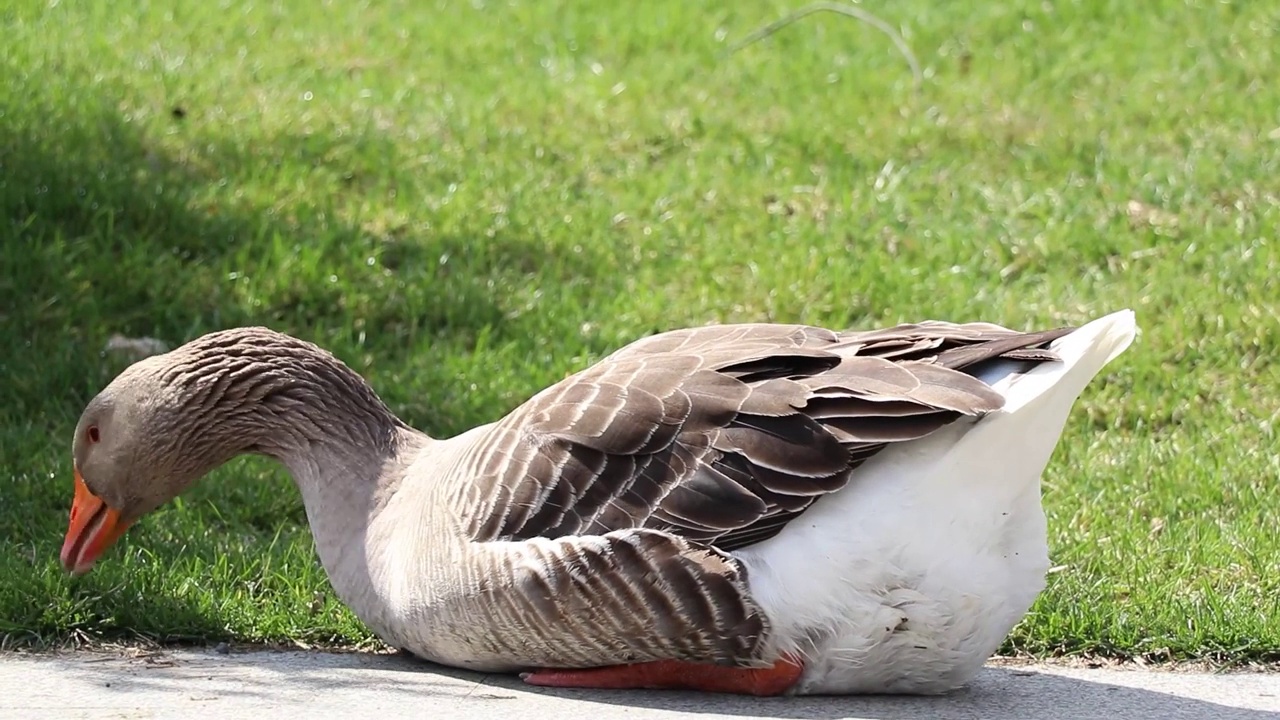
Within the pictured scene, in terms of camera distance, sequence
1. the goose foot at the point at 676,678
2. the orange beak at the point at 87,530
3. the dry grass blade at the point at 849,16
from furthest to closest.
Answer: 1. the dry grass blade at the point at 849,16
2. the orange beak at the point at 87,530
3. the goose foot at the point at 676,678

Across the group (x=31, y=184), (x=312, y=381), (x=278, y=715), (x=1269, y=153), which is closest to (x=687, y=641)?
(x=278, y=715)

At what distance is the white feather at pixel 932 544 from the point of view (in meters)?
3.65

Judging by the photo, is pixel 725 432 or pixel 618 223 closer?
pixel 725 432

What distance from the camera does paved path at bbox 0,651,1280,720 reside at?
3732 millimetres

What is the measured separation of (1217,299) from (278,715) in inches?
177

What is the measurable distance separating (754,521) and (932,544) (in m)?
0.41

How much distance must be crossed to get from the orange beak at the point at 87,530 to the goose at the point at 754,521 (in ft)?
2.53

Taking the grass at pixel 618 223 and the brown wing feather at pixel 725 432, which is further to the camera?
the grass at pixel 618 223

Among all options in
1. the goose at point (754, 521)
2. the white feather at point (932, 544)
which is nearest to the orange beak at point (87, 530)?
the goose at point (754, 521)

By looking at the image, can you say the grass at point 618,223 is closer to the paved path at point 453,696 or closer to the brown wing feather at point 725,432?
the paved path at point 453,696

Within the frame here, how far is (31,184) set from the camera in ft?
22.8

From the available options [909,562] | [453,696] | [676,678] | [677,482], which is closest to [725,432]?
[677,482]

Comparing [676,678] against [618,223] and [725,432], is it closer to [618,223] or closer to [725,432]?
[725,432]

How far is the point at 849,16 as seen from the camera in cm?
1002
